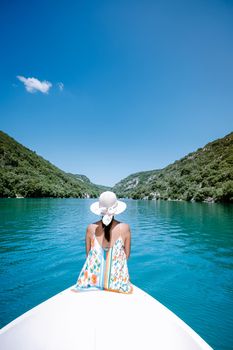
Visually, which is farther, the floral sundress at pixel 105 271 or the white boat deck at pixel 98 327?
the floral sundress at pixel 105 271

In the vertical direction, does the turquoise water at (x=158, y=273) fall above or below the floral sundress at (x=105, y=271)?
below

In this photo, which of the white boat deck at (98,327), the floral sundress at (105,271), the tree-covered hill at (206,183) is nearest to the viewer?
the white boat deck at (98,327)

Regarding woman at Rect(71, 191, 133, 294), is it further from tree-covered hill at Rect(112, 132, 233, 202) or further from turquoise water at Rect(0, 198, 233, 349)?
tree-covered hill at Rect(112, 132, 233, 202)

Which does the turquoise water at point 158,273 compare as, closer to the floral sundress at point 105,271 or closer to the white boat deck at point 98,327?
the white boat deck at point 98,327

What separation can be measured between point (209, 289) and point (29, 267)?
7481 mm

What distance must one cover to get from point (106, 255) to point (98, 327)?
1.07 metres

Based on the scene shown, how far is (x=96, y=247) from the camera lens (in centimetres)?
339

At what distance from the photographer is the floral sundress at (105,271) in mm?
3340

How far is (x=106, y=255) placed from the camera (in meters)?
3.43

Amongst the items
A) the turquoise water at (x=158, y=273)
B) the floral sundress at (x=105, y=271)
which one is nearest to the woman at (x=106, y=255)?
the floral sundress at (x=105, y=271)

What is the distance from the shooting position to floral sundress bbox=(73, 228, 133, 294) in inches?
131

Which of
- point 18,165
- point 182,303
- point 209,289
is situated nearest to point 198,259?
point 209,289

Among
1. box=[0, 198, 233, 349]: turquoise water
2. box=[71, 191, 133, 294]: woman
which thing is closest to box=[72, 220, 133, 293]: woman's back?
box=[71, 191, 133, 294]: woman

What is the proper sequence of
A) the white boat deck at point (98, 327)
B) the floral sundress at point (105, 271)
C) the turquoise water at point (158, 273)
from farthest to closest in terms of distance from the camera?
1. the turquoise water at point (158, 273)
2. the floral sundress at point (105, 271)
3. the white boat deck at point (98, 327)
